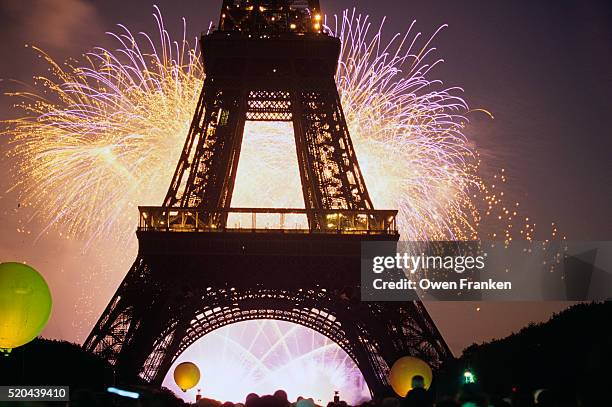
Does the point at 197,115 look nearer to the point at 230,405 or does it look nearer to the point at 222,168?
the point at 222,168

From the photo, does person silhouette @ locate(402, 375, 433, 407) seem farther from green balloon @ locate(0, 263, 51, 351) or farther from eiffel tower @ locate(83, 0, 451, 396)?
eiffel tower @ locate(83, 0, 451, 396)

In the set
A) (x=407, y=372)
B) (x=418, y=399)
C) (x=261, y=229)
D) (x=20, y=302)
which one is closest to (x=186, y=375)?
(x=261, y=229)

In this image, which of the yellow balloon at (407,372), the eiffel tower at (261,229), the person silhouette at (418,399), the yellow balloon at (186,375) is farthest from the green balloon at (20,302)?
the eiffel tower at (261,229)

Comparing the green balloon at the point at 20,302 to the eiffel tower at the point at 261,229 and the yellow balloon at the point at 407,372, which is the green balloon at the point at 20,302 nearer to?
the yellow balloon at the point at 407,372

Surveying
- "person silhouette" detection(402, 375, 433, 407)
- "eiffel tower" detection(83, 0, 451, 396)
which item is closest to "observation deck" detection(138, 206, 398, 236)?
"eiffel tower" detection(83, 0, 451, 396)

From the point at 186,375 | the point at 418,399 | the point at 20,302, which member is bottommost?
the point at 418,399

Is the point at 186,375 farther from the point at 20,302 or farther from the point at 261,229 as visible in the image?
the point at 20,302
